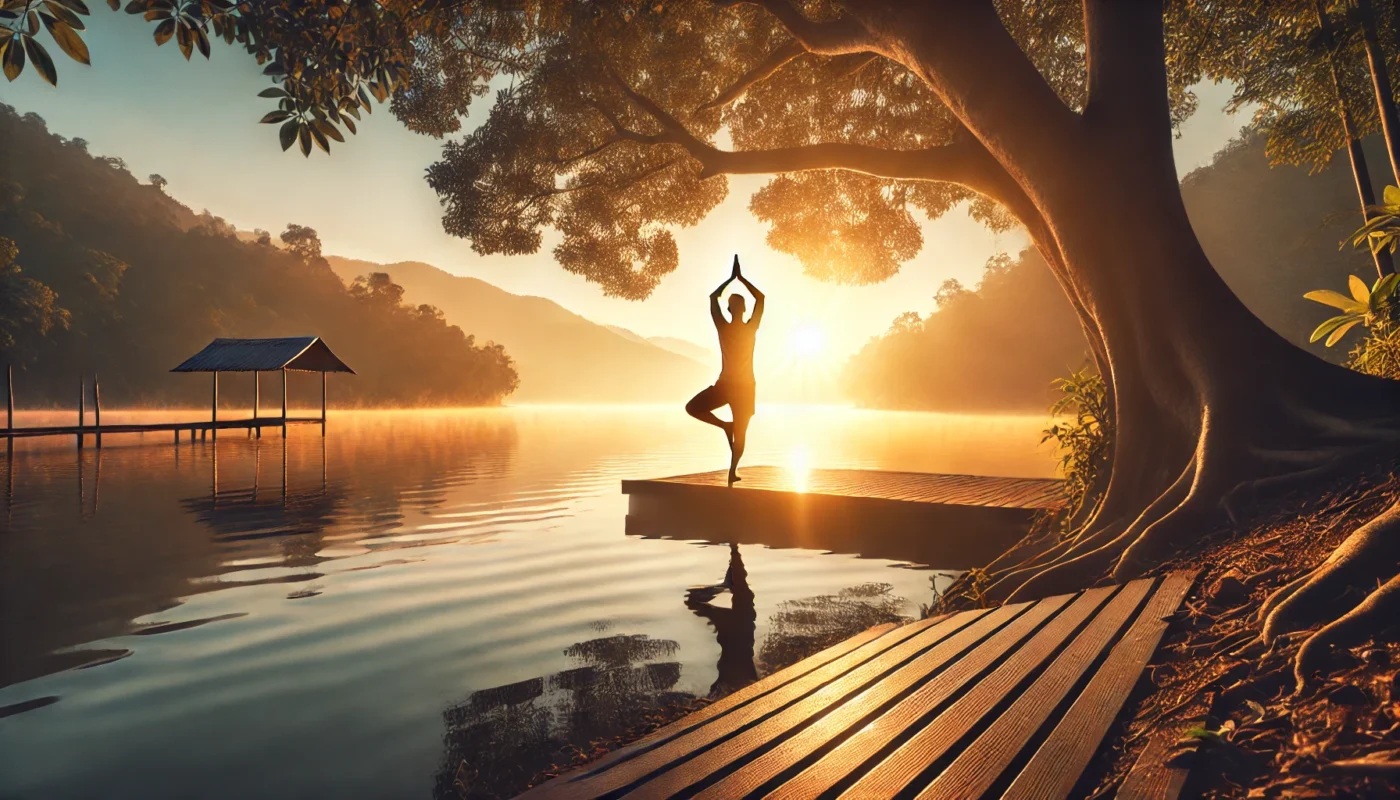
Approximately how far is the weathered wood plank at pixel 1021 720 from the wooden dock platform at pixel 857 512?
598 centimetres

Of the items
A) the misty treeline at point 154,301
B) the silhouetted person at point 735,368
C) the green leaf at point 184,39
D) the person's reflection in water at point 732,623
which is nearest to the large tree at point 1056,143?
the green leaf at point 184,39

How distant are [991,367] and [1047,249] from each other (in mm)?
103162

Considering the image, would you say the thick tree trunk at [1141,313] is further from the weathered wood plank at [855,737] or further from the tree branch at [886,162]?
the weathered wood plank at [855,737]

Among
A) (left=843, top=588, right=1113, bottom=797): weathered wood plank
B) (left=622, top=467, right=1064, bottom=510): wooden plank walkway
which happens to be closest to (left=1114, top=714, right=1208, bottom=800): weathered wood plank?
(left=843, top=588, right=1113, bottom=797): weathered wood plank

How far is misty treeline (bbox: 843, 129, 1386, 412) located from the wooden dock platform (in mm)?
63851

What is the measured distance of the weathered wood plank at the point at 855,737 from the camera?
2385 mm

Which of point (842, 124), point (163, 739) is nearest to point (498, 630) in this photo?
point (163, 739)

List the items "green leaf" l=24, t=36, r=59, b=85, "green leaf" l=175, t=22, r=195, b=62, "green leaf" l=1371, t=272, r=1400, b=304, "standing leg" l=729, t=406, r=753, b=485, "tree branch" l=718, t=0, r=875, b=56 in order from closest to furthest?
"green leaf" l=24, t=36, r=59, b=85, "green leaf" l=175, t=22, r=195, b=62, "green leaf" l=1371, t=272, r=1400, b=304, "tree branch" l=718, t=0, r=875, b=56, "standing leg" l=729, t=406, r=753, b=485

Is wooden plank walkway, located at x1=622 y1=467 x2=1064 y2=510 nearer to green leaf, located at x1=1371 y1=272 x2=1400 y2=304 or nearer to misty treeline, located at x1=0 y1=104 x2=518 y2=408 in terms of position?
green leaf, located at x1=1371 y1=272 x2=1400 y2=304

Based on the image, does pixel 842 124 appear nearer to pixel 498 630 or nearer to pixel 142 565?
pixel 498 630

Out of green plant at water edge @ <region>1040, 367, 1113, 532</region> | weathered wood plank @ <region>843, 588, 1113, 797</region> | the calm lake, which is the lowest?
the calm lake

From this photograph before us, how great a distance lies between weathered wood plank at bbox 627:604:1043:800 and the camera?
2508 millimetres

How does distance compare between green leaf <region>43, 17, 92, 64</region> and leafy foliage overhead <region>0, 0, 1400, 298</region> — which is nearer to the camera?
green leaf <region>43, 17, 92, 64</region>

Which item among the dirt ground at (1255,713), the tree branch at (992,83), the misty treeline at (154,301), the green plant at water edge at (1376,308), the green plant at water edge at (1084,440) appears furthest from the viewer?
the misty treeline at (154,301)
